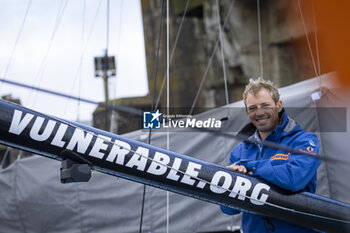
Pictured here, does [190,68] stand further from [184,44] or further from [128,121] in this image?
[128,121]

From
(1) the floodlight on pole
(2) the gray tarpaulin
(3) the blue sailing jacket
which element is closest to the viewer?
(3) the blue sailing jacket

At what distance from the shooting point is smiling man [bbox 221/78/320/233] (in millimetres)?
1915

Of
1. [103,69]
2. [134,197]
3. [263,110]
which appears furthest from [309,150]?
[103,69]

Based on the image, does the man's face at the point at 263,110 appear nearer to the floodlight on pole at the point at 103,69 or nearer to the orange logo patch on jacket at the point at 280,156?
the orange logo patch on jacket at the point at 280,156

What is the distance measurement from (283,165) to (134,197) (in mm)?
2323

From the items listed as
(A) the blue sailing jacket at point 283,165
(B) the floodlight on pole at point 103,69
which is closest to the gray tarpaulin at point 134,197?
(A) the blue sailing jacket at point 283,165

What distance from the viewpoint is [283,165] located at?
1.91 metres

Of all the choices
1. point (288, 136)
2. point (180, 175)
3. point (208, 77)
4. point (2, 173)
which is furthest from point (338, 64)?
point (208, 77)

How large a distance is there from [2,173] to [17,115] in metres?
3.09

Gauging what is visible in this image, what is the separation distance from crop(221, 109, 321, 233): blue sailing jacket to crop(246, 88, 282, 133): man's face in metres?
0.05

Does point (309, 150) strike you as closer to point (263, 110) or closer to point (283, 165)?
point (283, 165)

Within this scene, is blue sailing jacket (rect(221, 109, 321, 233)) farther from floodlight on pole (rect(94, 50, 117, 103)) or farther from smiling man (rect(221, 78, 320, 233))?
floodlight on pole (rect(94, 50, 117, 103))

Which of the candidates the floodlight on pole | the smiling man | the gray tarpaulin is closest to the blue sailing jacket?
the smiling man

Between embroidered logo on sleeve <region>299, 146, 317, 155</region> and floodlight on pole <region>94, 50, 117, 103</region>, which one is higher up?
floodlight on pole <region>94, 50, 117, 103</region>
